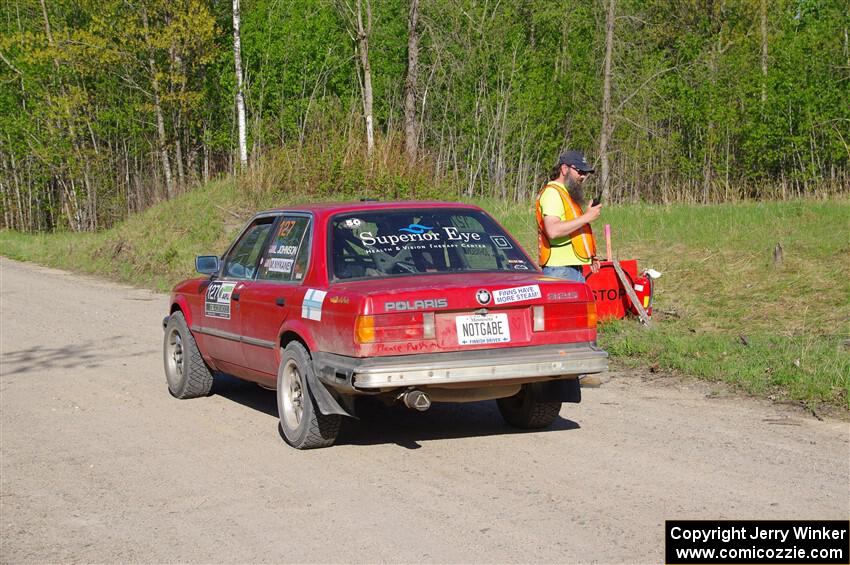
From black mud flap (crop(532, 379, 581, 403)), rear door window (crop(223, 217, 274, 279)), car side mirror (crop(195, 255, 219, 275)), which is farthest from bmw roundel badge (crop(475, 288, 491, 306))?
car side mirror (crop(195, 255, 219, 275))

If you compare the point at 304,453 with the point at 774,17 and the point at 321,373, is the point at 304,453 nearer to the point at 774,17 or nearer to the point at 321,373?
the point at 321,373

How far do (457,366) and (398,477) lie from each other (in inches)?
29.9

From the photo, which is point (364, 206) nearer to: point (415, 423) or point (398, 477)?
point (415, 423)

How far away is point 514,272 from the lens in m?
7.33

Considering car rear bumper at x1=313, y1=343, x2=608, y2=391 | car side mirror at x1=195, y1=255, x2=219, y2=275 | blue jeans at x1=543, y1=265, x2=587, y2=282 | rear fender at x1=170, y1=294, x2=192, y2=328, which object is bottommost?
car rear bumper at x1=313, y1=343, x2=608, y2=391

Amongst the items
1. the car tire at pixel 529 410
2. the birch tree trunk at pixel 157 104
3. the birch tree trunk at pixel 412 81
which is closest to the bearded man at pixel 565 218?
the car tire at pixel 529 410

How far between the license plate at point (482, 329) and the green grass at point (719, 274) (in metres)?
2.93

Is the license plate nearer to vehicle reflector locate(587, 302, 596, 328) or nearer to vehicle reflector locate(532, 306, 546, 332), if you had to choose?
vehicle reflector locate(532, 306, 546, 332)

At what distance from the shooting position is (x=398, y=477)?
630 centimetres

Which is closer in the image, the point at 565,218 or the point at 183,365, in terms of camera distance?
the point at 565,218

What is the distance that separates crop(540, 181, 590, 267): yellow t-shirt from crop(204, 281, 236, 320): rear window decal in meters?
2.75

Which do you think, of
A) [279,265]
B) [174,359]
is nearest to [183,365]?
[174,359]

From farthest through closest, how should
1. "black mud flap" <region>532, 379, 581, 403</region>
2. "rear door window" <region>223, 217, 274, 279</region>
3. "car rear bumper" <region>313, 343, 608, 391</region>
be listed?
1. "rear door window" <region>223, 217, 274, 279</region>
2. "black mud flap" <region>532, 379, 581, 403</region>
3. "car rear bumper" <region>313, 343, 608, 391</region>

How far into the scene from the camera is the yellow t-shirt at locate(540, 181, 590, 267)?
9.04m
